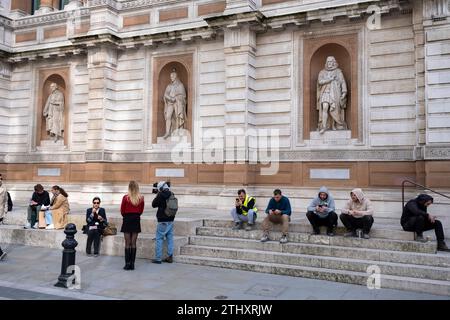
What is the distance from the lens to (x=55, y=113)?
20109 mm

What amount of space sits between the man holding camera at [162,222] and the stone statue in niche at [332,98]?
6.97 meters

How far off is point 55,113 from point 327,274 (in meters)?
15.4

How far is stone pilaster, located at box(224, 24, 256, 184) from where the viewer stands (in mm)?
15492

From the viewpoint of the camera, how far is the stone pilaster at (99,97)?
18.2 metres

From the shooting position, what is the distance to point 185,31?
56.3 feet

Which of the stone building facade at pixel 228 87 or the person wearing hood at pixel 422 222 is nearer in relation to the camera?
the person wearing hood at pixel 422 222

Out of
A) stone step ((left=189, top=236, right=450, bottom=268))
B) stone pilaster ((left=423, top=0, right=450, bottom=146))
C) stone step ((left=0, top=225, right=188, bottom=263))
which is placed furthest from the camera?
stone pilaster ((left=423, top=0, right=450, bottom=146))

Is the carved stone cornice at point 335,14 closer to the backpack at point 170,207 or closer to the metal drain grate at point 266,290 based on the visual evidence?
the backpack at point 170,207

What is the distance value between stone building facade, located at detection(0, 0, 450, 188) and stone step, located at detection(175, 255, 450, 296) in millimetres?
5061

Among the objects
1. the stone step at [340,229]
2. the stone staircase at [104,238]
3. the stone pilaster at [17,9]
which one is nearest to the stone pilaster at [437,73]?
the stone step at [340,229]

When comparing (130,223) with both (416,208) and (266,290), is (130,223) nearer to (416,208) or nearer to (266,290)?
(266,290)

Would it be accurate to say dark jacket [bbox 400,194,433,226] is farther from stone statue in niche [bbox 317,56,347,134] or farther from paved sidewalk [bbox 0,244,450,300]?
stone statue in niche [bbox 317,56,347,134]

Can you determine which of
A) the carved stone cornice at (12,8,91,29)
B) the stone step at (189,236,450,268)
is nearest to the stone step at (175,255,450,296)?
the stone step at (189,236,450,268)
